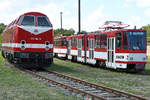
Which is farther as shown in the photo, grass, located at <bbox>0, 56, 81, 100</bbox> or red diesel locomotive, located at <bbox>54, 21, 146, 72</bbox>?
red diesel locomotive, located at <bbox>54, 21, 146, 72</bbox>

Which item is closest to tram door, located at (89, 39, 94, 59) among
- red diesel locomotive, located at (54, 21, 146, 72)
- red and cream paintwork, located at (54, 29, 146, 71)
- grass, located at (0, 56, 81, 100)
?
red diesel locomotive, located at (54, 21, 146, 72)

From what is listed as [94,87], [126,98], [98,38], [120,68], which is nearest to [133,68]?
[120,68]

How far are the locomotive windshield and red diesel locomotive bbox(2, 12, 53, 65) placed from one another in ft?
16.1

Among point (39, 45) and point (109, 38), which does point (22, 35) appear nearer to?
point (39, 45)

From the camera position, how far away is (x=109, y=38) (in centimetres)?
1930

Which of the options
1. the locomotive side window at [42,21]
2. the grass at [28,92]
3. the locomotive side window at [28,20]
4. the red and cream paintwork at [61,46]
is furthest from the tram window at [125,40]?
the red and cream paintwork at [61,46]

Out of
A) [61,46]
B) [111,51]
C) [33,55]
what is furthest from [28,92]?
[61,46]

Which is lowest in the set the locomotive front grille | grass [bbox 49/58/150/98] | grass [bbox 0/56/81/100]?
grass [bbox 49/58/150/98]

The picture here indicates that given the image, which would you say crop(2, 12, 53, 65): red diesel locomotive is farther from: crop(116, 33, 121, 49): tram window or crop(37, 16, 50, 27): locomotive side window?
crop(116, 33, 121, 49): tram window

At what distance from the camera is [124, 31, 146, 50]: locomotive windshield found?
17.7 m

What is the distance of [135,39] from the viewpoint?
17.8m

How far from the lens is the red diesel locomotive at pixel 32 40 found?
1850 centimetres

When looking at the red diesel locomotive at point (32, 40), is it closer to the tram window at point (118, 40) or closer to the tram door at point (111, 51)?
the tram door at point (111, 51)

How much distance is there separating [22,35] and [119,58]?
6.18 m
